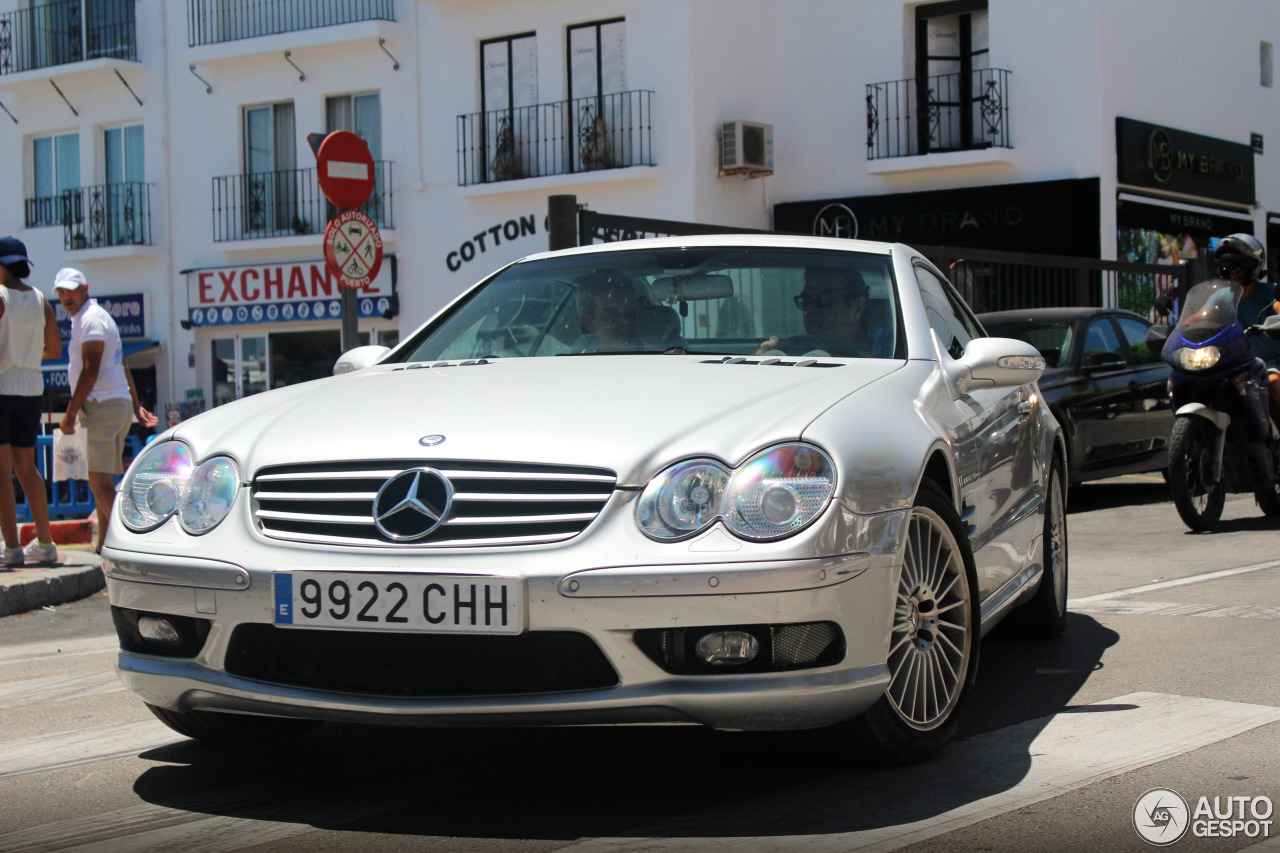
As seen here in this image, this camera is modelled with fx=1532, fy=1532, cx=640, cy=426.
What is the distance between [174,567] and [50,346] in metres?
6.03

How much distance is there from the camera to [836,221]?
74.6 ft

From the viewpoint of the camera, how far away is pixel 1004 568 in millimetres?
4918

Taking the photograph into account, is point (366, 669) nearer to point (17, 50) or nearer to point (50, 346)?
point (50, 346)

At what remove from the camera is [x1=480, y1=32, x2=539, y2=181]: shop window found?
2352 cm

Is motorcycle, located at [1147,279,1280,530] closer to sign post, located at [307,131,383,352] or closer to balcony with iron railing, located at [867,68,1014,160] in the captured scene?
sign post, located at [307,131,383,352]

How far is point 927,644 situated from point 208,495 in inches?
72.0

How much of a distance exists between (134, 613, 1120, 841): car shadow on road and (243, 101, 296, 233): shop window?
2224 cm

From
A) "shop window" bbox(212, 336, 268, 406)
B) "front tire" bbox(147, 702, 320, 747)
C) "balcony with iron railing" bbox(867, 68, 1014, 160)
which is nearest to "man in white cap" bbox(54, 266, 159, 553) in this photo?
"front tire" bbox(147, 702, 320, 747)

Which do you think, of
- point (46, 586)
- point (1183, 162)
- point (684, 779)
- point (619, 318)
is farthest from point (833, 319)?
point (1183, 162)

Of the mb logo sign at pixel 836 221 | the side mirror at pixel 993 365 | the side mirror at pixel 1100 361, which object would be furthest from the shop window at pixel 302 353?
the side mirror at pixel 993 365

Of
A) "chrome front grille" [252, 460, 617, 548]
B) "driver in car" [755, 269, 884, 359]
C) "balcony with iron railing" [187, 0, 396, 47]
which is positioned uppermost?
"balcony with iron railing" [187, 0, 396, 47]

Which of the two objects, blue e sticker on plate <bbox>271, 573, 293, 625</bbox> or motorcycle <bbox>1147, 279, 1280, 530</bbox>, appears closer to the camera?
blue e sticker on plate <bbox>271, 573, 293, 625</bbox>

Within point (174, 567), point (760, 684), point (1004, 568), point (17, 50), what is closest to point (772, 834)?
point (760, 684)

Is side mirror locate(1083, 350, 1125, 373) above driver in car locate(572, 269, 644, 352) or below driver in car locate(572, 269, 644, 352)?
below
